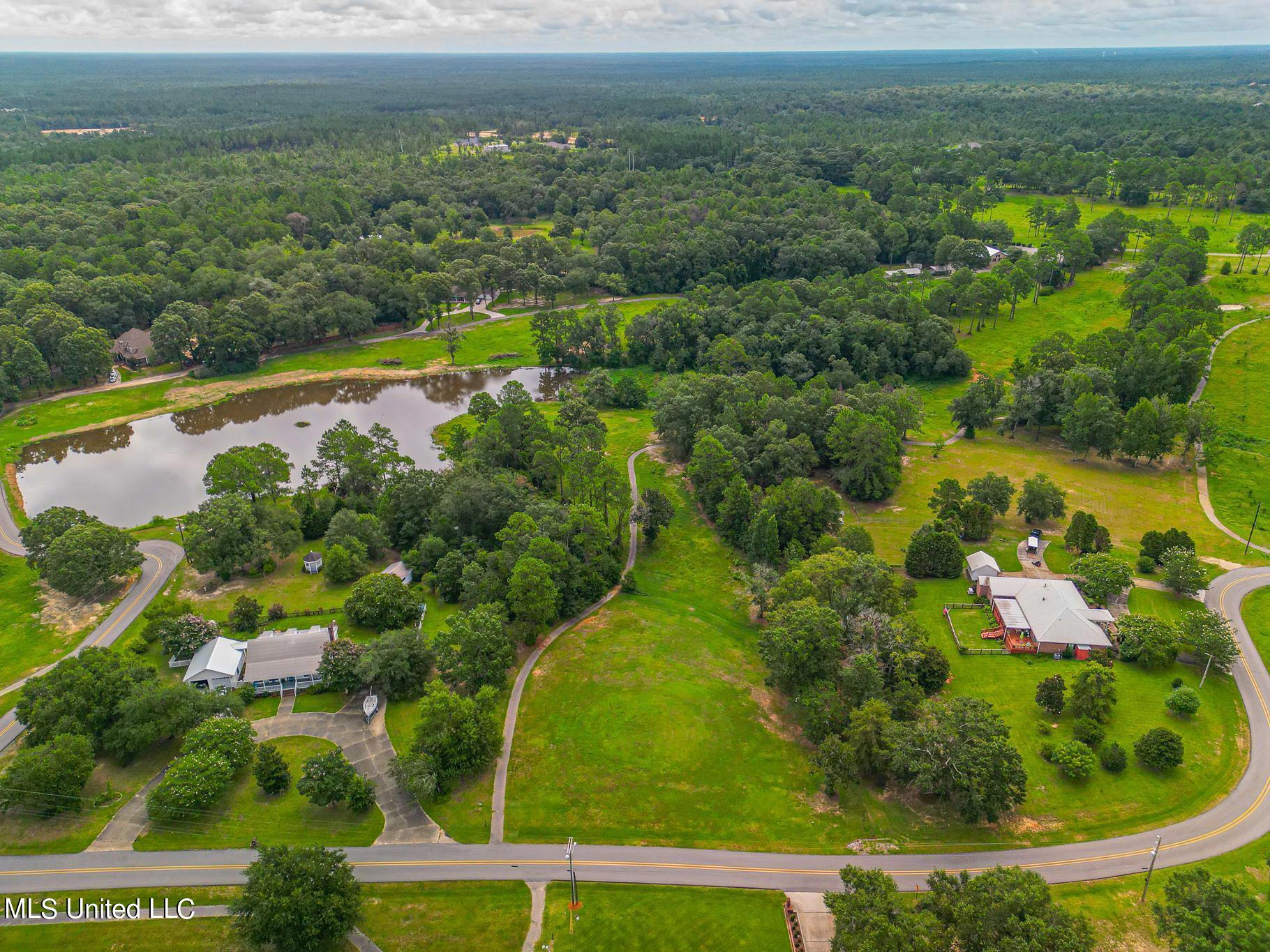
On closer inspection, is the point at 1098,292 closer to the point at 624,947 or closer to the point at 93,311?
the point at 624,947

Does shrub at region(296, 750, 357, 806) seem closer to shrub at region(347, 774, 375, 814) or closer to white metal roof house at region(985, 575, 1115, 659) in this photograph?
shrub at region(347, 774, 375, 814)

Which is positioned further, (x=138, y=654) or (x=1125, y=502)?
(x=1125, y=502)

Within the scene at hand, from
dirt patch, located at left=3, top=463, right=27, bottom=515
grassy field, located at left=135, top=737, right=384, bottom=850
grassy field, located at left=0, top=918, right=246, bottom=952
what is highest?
grassy field, located at left=0, top=918, right=246, bottom=952

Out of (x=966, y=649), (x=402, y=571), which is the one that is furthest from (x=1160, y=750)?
(x=402, y=571)

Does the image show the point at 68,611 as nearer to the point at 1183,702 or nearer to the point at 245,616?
the point at 245,616

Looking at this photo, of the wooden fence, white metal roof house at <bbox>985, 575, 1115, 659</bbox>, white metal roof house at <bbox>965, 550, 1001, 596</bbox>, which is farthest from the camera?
white metal roof house at <bbox>965, 550, 1001, 596</bbox>

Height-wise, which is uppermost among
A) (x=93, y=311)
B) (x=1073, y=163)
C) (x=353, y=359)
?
(x=1073, y=163)

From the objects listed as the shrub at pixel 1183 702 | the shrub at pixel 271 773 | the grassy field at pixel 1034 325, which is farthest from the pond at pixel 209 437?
the shrub at pixel 1183 702

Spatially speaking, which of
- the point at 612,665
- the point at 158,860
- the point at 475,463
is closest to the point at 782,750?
the point at 612,665

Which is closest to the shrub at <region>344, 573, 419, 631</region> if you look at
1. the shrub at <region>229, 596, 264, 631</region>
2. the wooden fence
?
the shrub at <region>229, 596, 264, 631</region>
